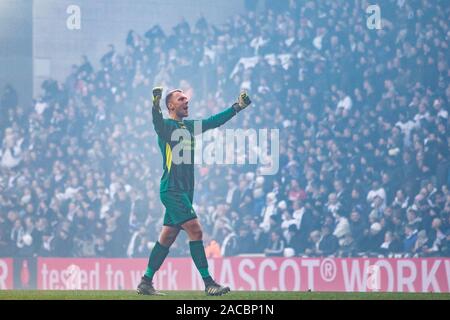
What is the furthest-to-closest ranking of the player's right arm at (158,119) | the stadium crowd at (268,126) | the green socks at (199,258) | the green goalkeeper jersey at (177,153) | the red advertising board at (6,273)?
the red advertising board at (6,273) < the stadium crowd at (268,126) < the green goalkeeper jersey at (177,153) < the green socks at (199,258) < the player's right arm at (158,119)

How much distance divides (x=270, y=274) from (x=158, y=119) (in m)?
4.89

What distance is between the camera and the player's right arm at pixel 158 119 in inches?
453

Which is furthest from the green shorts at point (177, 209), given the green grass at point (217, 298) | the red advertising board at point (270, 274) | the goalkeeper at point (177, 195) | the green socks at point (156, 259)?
the red advertising board at point (270, 274)

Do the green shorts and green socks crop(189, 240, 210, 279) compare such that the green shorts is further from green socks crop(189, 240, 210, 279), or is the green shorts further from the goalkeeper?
green socks crop(189, 240, 210, 279)

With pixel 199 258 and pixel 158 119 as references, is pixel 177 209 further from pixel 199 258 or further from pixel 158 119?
pixel 158 119

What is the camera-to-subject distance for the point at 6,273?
17578 mm

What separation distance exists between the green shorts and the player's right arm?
66 centimetres

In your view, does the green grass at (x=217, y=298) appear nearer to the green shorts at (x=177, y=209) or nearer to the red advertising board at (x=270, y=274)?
the green shorts at (x=177, y=209)

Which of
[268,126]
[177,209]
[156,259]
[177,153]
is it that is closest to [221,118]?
[177,153]

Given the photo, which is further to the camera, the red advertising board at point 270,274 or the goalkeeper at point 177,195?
the red advertising board at point 270,274

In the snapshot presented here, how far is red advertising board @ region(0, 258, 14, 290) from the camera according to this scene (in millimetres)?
17406

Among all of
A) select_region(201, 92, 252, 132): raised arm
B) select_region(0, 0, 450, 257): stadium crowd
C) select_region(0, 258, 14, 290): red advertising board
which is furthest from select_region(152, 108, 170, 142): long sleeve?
select_region(0, 258, 14, 290): red advertising board
